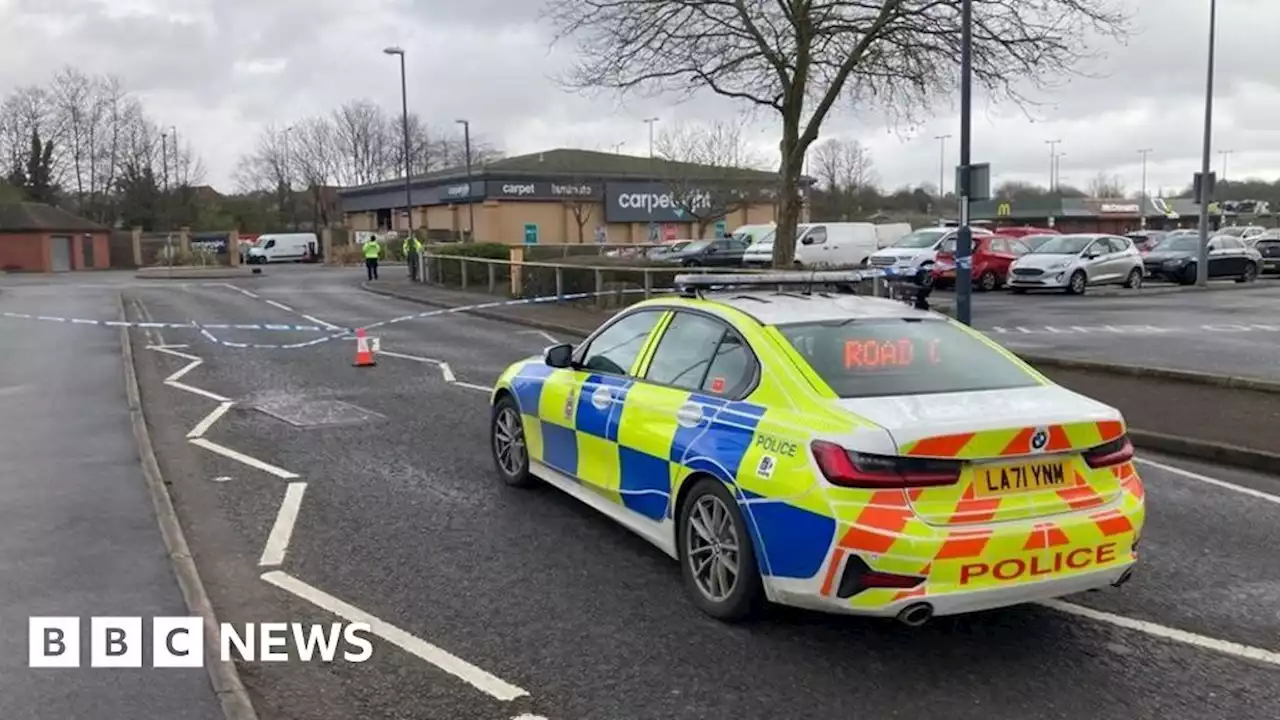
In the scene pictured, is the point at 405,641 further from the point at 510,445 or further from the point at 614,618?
the point at 510,445

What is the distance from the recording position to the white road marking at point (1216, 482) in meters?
7.26

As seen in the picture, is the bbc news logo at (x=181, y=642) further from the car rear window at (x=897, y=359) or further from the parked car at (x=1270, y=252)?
the parked car at (x=1270, y=252)

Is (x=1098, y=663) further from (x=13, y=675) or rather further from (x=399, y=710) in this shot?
(x=13, y=675)

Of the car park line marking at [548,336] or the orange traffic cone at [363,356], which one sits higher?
the orange traffic cone at [363,356]

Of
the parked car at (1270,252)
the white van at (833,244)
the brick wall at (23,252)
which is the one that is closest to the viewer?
the white van at (833,244)

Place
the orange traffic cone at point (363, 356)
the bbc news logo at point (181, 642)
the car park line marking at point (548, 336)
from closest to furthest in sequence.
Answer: the bbc news logo at point (181, 642)
the orange traffic cone at point (363, 356)
the car park line marking at point (548, 336)

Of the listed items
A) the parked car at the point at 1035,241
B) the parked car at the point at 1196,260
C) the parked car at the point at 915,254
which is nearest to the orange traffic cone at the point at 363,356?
the parked car at the point at 915,254

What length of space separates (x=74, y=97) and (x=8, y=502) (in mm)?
85989

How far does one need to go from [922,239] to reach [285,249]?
152 ft

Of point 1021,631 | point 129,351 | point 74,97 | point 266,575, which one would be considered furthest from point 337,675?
point 74,97

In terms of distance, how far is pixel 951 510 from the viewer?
4.19 metres

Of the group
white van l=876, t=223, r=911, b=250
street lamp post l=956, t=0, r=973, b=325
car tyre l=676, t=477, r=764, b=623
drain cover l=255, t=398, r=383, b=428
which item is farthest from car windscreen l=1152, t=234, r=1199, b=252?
car tyre l=676, t=477, r=764, b=623

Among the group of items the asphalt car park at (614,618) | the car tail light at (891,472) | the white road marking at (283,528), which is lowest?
the asphalt car park at (614,618)

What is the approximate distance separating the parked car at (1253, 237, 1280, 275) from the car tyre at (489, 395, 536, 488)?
118 feet
